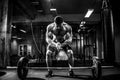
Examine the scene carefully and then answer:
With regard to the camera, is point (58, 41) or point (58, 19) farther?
point (58, 41)

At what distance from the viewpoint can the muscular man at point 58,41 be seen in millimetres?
3089

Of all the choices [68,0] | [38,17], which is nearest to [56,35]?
[68,0]

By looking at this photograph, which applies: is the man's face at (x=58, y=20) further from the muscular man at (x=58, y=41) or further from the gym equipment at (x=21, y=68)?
the gym equipment at (x=21, y=68)

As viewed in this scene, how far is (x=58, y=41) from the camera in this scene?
11.0ft

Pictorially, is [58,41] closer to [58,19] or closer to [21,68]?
[58,19]

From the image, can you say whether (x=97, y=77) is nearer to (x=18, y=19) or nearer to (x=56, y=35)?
(x=56, y=35)

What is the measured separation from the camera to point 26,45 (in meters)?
16.4

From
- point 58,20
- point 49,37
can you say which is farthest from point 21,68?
point 58,20

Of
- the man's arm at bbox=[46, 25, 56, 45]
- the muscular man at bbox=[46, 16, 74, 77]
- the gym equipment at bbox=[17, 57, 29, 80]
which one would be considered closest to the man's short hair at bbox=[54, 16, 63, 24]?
the muscular man at bbox=[46, 16, 74, 77]

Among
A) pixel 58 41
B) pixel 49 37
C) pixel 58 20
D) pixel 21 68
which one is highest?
pixel 58 20

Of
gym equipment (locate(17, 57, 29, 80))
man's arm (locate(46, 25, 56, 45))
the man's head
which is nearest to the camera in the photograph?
gym equipment (locate(17, 57, 29, 80))

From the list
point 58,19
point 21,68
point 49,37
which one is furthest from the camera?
point 49,37

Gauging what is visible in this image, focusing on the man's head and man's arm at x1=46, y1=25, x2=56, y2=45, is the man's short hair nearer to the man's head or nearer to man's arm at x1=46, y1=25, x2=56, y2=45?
the man's head

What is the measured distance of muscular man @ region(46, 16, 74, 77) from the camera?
3089mm
